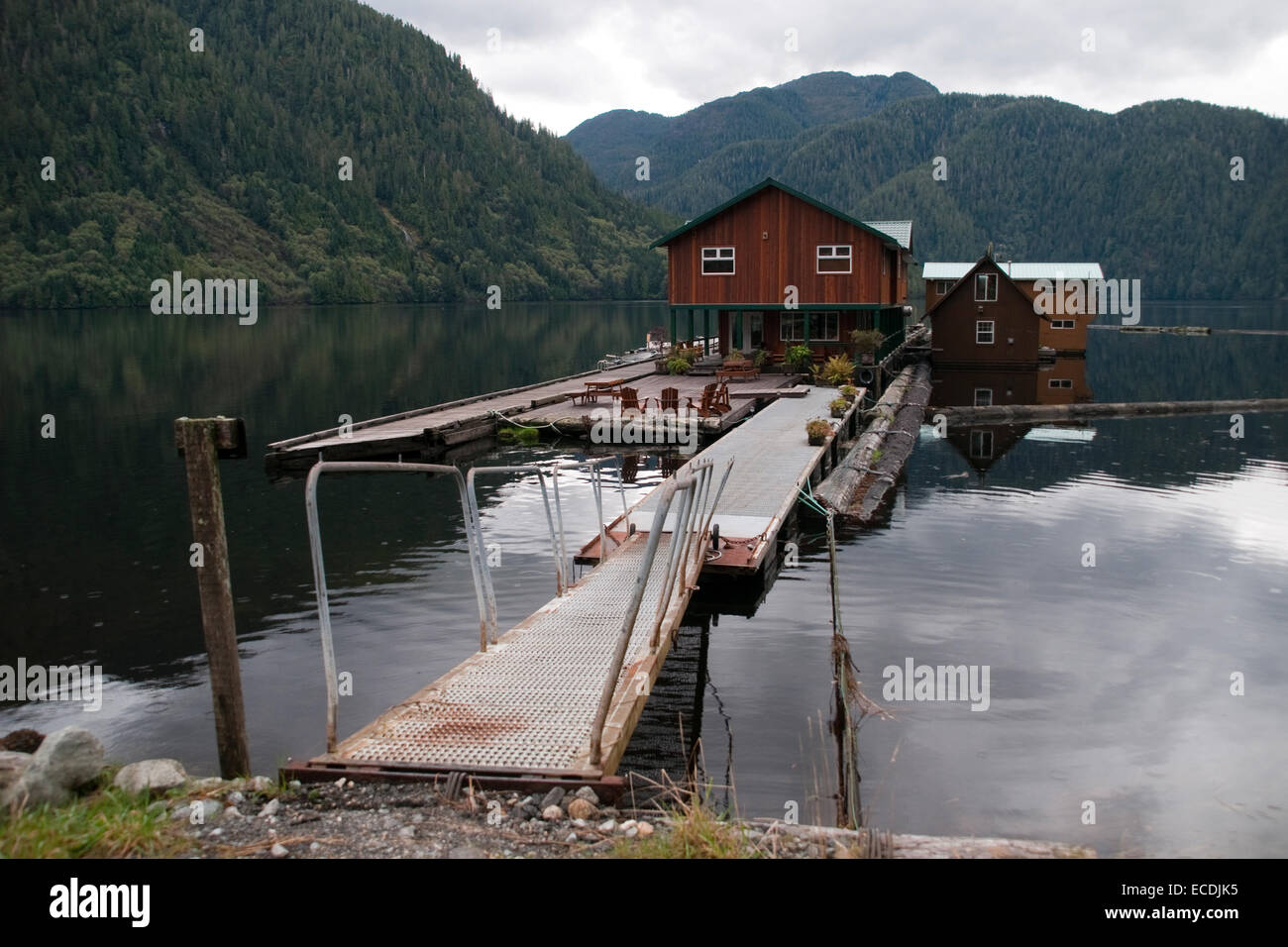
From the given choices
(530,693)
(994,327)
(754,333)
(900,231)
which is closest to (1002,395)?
(754,333)

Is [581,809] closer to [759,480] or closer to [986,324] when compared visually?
[759,480]

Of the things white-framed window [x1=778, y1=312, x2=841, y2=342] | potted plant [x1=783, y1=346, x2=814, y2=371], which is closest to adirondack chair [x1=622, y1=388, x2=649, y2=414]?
potted plant [x1=783, y1=346, x2=814, y2=371]

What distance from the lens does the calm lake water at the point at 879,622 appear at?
10.8 m

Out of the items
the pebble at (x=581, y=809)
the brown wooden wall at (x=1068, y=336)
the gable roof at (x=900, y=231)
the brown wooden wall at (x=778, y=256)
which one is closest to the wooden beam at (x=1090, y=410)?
the brown wooden wall at (x=778, y=256)

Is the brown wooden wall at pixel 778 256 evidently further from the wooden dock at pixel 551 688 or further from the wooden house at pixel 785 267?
the wooden dock at pixel 551 688

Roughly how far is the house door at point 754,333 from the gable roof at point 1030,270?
2585 centimetres

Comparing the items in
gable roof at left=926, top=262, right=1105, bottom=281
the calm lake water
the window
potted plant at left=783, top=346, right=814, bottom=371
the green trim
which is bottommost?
the calm lake water

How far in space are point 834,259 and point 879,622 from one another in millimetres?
31867

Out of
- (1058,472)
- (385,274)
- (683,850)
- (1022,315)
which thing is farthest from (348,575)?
(385,274)

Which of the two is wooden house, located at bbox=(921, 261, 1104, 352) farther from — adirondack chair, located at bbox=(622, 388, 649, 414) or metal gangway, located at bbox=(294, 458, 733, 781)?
metal gangway, located at bbox=(294, 458, 733, 781)

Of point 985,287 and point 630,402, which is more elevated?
point 985,287

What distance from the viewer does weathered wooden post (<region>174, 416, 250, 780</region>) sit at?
29.2ft

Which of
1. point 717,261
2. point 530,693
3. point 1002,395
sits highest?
point 717,261

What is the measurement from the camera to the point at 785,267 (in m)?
45.5
